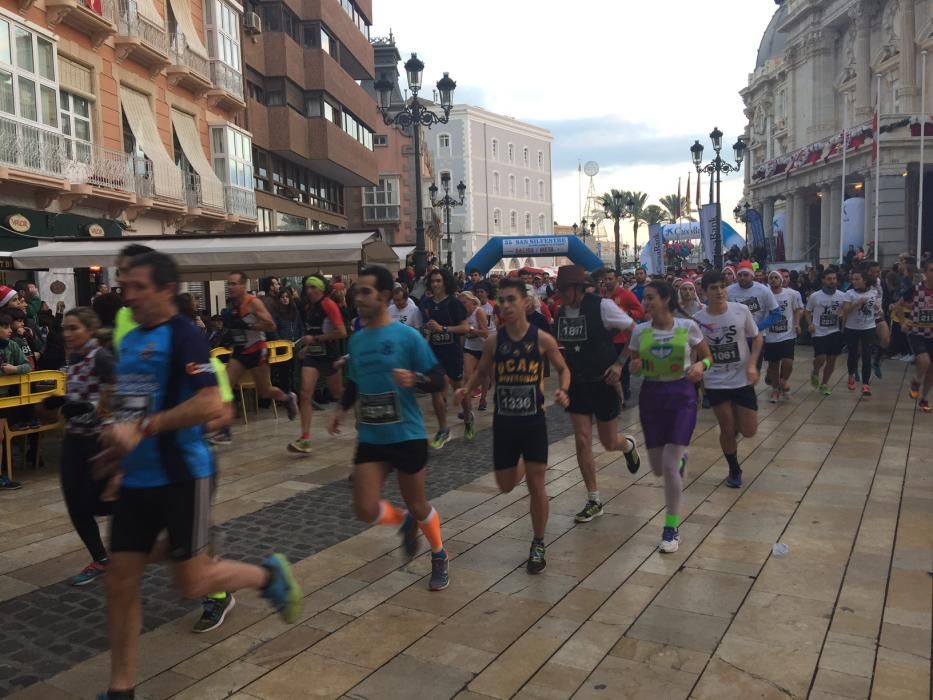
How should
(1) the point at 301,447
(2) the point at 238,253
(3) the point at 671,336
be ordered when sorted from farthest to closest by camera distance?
(2) the point at 238,253 → (1) the point at 301,447 → (3) the point at 671,336

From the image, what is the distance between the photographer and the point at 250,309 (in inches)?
324

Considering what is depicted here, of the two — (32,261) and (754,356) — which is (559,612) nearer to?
(754,356)

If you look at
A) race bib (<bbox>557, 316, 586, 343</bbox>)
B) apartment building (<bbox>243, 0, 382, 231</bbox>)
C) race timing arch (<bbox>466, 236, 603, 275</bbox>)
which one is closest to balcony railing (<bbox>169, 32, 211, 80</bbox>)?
apartment building (<bbox>243, 0, 382, 231</bbox>)

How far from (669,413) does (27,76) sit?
52.8ft

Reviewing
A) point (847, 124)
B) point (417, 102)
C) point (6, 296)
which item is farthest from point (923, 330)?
point (847, 124)

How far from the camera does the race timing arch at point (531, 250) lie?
942 inches

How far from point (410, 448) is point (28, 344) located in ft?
23.0

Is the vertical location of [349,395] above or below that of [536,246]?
below

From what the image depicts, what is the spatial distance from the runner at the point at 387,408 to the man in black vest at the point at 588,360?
5.39 feet

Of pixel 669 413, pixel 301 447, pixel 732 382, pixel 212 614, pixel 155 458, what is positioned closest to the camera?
pixel 155 458

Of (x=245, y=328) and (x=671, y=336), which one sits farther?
(x=245, y=328)

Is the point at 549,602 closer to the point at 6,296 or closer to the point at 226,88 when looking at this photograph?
the point at 6,296

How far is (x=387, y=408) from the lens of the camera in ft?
14.4

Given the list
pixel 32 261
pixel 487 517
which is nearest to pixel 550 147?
pixel 32 261
